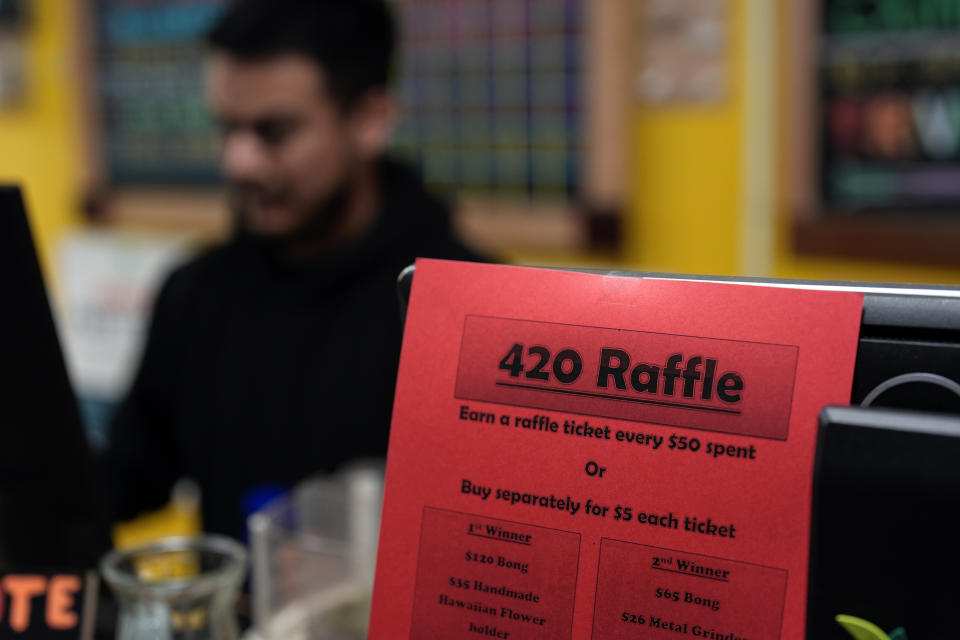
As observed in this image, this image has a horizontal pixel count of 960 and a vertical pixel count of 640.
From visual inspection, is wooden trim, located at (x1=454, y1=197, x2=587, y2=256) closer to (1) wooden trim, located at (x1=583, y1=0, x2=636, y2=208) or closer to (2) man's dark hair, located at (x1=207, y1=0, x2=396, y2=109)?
(1) wooden trim, located at (x1=583, y1=0, x2=636, y2=208)

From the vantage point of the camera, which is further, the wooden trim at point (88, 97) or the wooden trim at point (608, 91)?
the wooden trim at point (88, 97)

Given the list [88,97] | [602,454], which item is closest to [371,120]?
[88,97]

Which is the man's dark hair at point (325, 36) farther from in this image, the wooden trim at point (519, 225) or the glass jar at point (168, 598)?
the glass jar at point (168, 598)

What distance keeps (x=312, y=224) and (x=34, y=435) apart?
1.13 m

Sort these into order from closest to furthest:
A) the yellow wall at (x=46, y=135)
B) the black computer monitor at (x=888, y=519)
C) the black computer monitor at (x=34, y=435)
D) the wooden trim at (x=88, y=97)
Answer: the black computer monitor at (x=888, y=519), the black computer monitor at (x=34, y=435), the wooden trim at (x=88, y=97), the yellow wall at (x=46, y=135)

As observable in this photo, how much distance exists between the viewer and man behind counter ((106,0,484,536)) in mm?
1668

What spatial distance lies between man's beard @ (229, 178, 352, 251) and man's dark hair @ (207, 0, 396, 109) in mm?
167

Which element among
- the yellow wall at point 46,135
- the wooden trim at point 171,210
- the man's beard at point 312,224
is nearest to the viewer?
the man's beard at point 312,224

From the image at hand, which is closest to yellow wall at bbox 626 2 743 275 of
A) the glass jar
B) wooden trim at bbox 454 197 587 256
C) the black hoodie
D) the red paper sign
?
wooden trim at bbox 454 197 587 256

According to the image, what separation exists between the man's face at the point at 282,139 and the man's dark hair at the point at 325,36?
0.07 ft

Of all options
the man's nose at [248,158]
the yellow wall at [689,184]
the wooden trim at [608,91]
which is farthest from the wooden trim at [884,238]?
the man's nose at [248,158]

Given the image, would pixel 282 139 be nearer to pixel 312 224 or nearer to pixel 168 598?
pixel 312 224

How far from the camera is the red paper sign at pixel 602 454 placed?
1.43ft

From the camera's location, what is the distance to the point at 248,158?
5.56 feet
